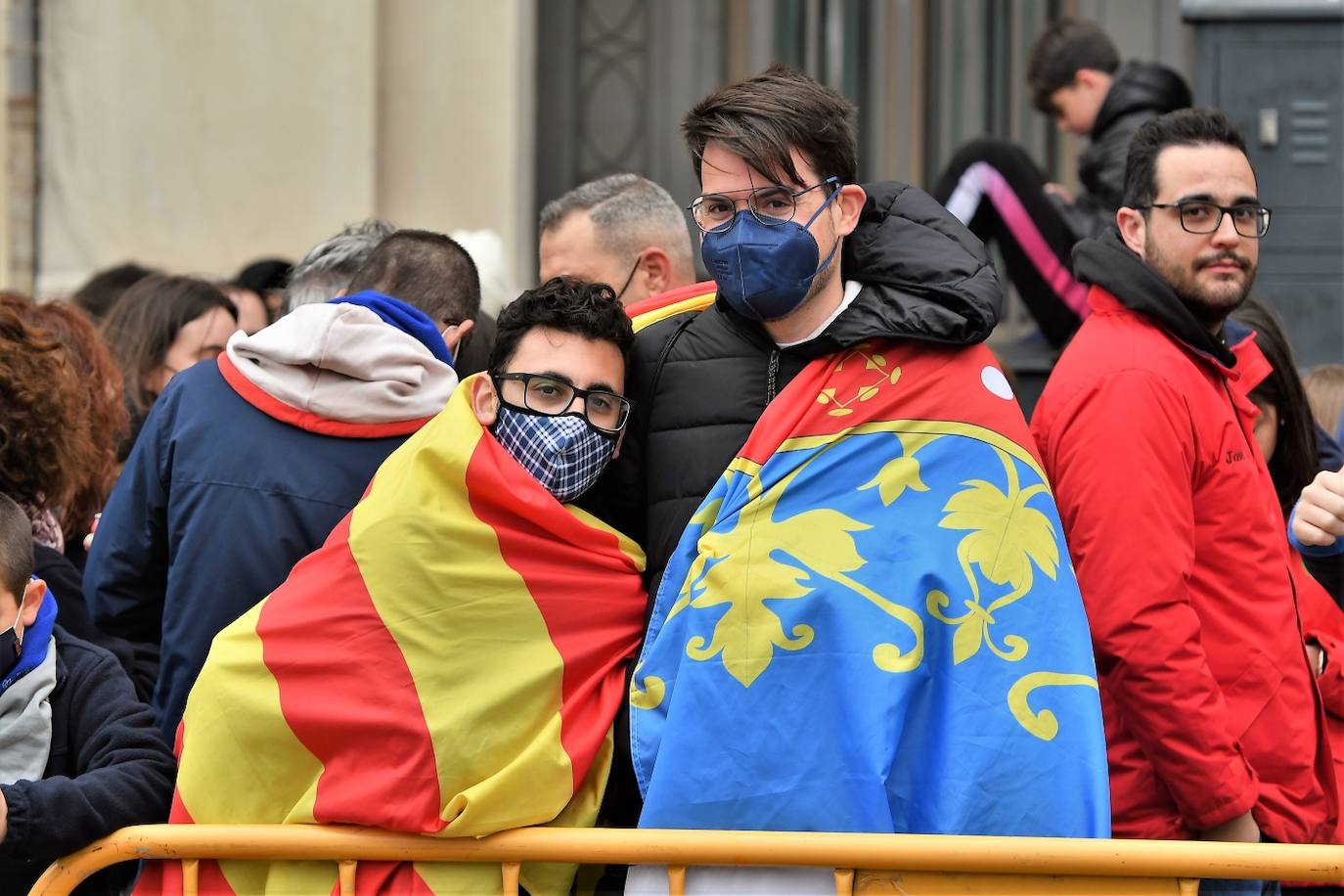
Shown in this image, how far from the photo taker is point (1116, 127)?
253 inches

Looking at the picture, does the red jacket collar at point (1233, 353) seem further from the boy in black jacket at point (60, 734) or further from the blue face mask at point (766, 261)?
the boy in black jacket at point (60, 734)

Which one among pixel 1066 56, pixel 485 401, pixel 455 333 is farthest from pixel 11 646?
pixel 1066 56

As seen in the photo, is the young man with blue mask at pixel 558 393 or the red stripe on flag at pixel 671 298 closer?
the young man with blue mask at pixel 558 393

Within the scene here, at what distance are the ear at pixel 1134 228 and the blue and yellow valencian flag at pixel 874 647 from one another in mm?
816

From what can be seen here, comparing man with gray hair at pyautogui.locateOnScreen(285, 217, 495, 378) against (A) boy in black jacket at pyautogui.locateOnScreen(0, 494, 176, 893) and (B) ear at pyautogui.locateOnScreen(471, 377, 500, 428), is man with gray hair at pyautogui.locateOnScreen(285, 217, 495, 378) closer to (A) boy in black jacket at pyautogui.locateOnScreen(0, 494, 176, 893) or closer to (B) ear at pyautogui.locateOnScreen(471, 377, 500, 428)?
(B) ear at pyautogui.locateOnScreen(471, 377, 500, 428)

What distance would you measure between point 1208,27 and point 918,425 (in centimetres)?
519

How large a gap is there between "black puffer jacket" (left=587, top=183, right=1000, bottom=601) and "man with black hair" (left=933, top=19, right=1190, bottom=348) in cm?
318

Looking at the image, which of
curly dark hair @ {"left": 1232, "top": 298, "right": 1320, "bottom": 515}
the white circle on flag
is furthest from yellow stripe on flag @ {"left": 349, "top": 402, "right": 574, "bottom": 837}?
curly dark hair @ {"left": 1232, "top": 298, "right": 1320, "bottom": 515}

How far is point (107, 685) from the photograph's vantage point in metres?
3.24

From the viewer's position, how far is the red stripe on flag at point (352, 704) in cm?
291

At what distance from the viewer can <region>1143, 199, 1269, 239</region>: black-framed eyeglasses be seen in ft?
11.9

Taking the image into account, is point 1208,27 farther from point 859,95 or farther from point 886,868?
point 886,868

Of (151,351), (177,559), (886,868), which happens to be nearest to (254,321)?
(151,351)

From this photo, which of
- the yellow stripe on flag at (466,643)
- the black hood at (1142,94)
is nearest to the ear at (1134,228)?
the yellow stripe on flag at (466,643)
